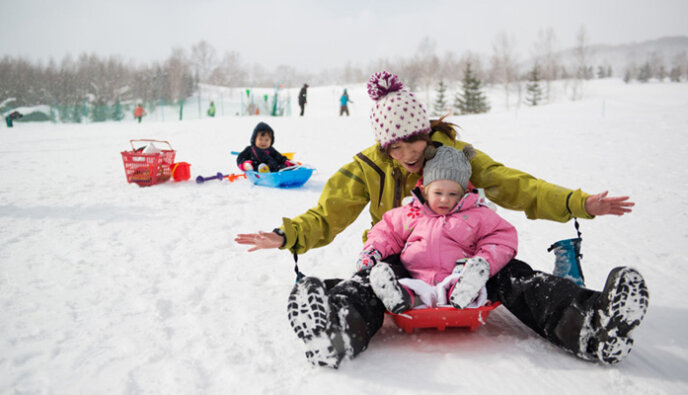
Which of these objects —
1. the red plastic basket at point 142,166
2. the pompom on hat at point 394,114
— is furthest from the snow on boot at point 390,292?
the red plastic basket at point 142,166

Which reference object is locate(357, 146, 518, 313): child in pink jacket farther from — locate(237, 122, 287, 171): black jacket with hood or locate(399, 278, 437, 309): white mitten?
locate(237, 122, 287, 171): black jacket with hood

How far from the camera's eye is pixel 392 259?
2.08 metres

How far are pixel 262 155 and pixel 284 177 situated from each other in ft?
2.01

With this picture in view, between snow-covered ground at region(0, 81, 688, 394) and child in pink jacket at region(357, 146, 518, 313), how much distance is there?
11.8 inches

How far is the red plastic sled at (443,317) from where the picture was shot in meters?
1.65

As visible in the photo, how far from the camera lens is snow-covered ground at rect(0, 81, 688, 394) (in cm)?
154

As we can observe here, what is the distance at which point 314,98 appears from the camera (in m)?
46.2

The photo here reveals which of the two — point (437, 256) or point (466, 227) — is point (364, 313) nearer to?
point (437, 256)

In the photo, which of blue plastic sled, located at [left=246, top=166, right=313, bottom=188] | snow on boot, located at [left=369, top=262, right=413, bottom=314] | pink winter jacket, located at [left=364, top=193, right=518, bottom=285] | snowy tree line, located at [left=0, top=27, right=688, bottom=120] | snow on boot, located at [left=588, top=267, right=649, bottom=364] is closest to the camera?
snow on boot, located at [left=588, top=267, right=649, bottom=364]

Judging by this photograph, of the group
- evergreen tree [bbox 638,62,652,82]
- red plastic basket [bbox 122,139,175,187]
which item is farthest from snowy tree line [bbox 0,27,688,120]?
red plastic basket [bbox 122,139,175,187]

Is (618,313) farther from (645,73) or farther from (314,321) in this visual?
(645,73)

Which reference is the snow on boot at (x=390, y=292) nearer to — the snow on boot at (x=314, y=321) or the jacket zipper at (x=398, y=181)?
the snow on boot at (x=314, y=321)

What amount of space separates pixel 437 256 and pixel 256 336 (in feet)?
2.96

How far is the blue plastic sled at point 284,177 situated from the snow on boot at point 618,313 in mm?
4322
